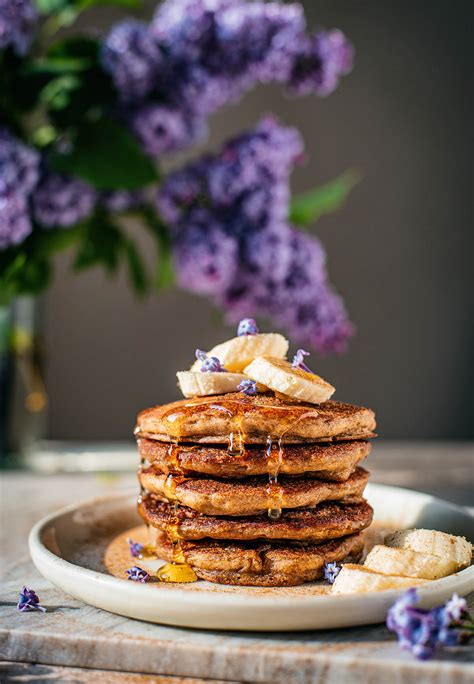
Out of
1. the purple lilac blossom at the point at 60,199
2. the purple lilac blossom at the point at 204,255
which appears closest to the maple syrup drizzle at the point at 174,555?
the purple lilac blossom at the point at 204,255

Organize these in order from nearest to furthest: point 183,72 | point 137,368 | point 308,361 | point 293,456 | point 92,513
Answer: point 293,456, point 92,513, point 183,72, point 308,361, point 137,368

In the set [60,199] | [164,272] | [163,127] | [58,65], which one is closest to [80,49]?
[58,65]

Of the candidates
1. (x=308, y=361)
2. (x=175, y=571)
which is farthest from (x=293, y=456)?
(x=308, y=361)

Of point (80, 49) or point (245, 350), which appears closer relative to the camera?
point (245, 350)

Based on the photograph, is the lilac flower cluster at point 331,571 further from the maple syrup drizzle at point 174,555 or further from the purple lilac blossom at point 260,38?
the purple lilac blossom at point 260,38

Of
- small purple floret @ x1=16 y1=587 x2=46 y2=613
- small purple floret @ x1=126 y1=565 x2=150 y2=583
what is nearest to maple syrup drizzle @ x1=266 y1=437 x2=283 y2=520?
small purple floret @ x1=126 y1=565 x2=150 y2=583

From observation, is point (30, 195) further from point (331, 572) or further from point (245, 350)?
point (331, 572)

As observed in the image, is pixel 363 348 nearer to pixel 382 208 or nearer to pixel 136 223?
pixel 382 208
